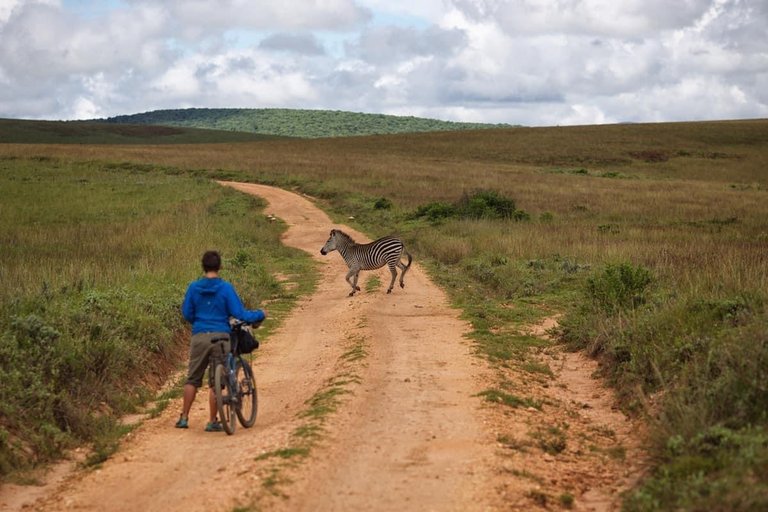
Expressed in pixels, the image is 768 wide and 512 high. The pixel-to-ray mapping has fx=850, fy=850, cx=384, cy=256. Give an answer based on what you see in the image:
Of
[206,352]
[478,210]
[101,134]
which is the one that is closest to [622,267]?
[206,352]

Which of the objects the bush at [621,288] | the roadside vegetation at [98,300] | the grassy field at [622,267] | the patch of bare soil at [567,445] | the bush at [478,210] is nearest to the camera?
the patch of bare soil at [567,445]

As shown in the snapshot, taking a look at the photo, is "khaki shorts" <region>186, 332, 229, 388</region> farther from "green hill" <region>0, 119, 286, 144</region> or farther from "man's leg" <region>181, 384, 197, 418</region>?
"green hill" <region>0, 119, 286, 144</region>

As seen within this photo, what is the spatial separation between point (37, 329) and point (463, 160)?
69710 millimetres

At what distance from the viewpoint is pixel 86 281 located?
47.5ft

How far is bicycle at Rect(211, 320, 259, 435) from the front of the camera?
8773 millimetres

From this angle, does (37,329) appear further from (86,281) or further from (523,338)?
(523,338)

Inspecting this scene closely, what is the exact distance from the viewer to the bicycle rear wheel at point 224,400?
870 centimetres

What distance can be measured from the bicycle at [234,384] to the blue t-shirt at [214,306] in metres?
0.13

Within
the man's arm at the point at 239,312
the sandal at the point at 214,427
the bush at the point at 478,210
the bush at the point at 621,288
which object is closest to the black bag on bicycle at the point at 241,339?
the man's arm at the point at 239,312

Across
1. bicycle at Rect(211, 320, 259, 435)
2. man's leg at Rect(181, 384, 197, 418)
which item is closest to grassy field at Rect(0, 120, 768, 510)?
bicycle at Rect(211, 320, 259, 435)

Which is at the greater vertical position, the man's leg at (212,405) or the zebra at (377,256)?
the zebra at (377,256)

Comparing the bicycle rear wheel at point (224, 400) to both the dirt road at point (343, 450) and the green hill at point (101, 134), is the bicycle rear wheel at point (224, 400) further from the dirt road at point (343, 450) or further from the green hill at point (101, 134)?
the green hill at point (101, 134)

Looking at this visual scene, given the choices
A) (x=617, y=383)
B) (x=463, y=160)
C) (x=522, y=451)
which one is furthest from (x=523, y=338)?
(x=463, y=160)

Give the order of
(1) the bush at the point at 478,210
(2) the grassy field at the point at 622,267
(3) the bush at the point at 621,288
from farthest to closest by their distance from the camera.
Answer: (1) the bush at the point at 478,210 → (3) the bush at the point at 621,288 → (2) the grassy field at the point at 622,267
